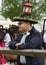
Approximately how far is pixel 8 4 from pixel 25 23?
23673 mm

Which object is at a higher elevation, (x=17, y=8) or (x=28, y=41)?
(x=28, y=41)

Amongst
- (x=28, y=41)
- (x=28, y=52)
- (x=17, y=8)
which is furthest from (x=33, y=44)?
(x=17, y=8)

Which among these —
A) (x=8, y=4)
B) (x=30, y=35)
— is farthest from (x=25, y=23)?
(x=8, y=4)

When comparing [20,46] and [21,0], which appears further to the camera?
[21,0]

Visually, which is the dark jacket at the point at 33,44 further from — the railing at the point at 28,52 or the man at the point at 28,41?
the railing at the point at 28,52

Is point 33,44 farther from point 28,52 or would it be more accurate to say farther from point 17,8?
point 17,8

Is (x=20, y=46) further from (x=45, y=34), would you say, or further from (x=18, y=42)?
(x=45, y=34)

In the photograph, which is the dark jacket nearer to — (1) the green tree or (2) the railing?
(2) the railing

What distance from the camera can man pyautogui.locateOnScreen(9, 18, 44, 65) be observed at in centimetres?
598

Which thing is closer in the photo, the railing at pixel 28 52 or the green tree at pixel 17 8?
the railing at pixel 28 52

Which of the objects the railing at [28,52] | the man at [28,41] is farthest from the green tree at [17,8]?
the railing at [28,52]

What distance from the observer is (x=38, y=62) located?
6.16 metres

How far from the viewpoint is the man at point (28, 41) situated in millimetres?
5977

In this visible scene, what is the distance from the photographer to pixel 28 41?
6078mm
